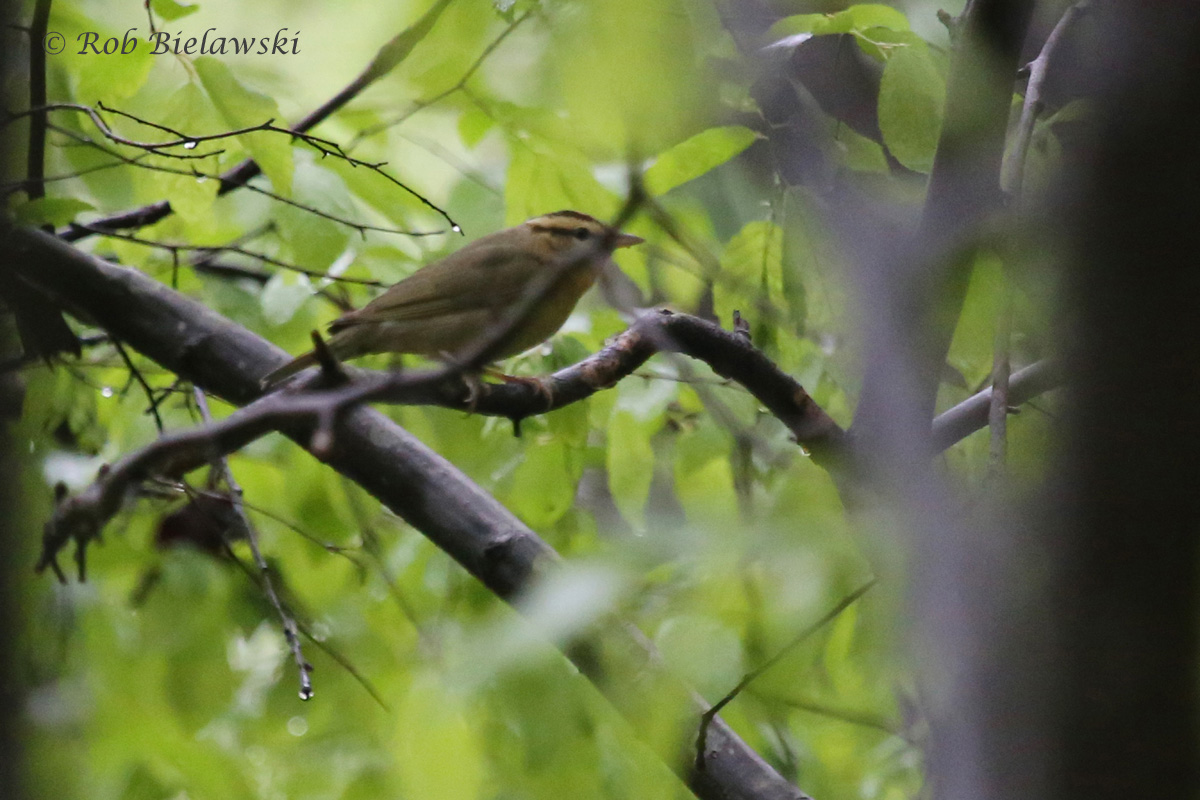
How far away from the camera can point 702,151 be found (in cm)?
237

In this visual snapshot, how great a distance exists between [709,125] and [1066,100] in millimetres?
762

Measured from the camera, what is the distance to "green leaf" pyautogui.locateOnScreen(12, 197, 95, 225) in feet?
7.23

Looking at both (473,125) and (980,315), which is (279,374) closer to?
(473,125)

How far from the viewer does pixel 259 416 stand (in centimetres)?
77

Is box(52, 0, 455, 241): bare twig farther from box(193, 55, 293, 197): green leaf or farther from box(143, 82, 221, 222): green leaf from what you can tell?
box(193, 55, 293, 197): green leaf

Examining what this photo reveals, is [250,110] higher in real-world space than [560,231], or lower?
higher

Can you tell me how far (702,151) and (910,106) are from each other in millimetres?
520

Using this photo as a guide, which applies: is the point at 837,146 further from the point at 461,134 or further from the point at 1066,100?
the point at 461,134

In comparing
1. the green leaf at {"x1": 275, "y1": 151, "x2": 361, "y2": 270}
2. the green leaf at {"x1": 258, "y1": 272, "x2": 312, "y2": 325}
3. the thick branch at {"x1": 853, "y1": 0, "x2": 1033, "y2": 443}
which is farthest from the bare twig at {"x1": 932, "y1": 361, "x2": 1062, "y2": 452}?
the green leaf at {"x1": 258, "y1": 272, "x2": 312, "y2": 325}

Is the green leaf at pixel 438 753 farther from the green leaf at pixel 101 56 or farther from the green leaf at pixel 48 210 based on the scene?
the green leaf at pixel 101 56

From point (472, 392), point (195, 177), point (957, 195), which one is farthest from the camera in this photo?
point (195, 177)

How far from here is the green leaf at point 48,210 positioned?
2.20 m

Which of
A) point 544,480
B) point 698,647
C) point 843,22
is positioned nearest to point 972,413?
point 698,647

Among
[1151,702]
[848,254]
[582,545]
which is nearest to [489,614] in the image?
[582,545]
